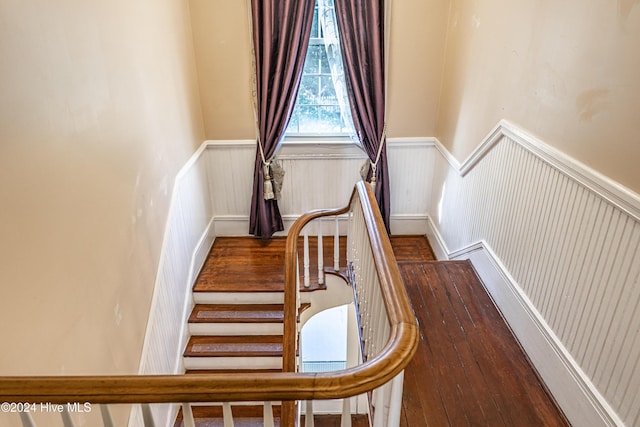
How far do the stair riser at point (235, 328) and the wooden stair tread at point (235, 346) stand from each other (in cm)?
3

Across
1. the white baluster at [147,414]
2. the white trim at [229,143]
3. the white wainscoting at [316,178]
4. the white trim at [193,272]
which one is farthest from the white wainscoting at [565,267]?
the white trim at [193,272]

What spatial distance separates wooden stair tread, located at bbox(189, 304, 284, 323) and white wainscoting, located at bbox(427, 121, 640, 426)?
169cm

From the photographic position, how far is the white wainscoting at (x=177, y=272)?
2.94 m

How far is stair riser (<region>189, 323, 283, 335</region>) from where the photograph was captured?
3754 mm

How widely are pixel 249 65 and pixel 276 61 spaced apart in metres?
0.28

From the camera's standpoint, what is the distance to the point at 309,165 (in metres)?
4.50

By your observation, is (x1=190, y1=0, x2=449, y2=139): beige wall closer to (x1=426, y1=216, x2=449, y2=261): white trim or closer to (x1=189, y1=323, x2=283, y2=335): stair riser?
(x1=426, y1=216, x2=449, y2=261): white trim

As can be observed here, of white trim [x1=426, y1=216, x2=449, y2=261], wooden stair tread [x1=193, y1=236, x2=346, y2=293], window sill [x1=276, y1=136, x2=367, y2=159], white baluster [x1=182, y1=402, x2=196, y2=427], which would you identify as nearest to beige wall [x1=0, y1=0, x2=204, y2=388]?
white baluster [x1=182, y1=402, x2=196, y2=427]

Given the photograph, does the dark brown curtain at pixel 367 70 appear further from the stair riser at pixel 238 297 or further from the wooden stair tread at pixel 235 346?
the wooden stair tread at pixel 235 346

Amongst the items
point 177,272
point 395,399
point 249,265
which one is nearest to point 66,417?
point 395,399

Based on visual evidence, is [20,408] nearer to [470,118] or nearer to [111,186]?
[111,186]

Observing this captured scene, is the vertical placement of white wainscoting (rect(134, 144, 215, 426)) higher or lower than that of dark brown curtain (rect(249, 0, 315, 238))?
lower

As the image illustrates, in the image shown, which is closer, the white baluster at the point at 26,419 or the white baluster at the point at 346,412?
the white baluster at the point at 26,419

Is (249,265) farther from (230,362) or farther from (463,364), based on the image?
(463,364)
